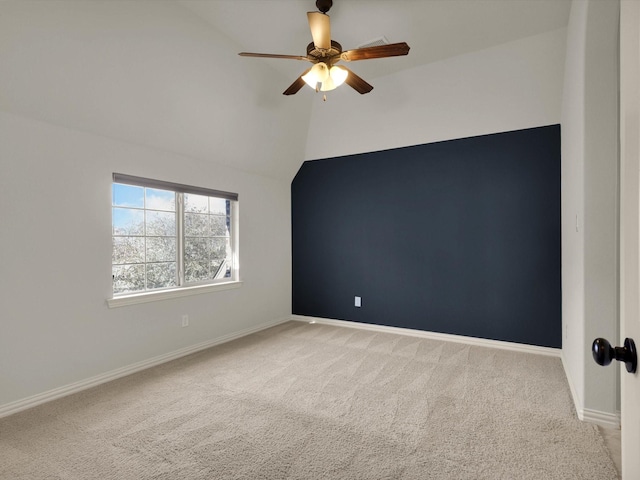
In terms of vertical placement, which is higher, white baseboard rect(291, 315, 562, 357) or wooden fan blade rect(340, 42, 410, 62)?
wooden fan blade rect(340, 42, 410, 62)

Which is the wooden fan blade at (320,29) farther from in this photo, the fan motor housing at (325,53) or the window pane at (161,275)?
the window pane at (161,275)

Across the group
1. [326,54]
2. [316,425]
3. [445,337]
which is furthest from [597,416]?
[326,54]

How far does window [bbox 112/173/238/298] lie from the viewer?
330 centimetres

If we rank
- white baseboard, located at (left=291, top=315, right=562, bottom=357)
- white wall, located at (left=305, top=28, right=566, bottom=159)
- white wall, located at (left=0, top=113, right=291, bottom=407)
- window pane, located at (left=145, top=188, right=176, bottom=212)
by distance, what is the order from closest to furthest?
white wall, located at (left=0, top=113, right=291, bottom=407), white wall, located at (left=305, top=28, right=566, bottom=159), window pane, located at (left=145, top=188, right=176, bottom=212), white baseboard, located at (left=291, top=315, right=562, bottom=357)

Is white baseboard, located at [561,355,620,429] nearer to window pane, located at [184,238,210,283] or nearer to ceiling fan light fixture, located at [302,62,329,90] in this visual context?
ceiling fan light fixture, located at [302,62,329,90]

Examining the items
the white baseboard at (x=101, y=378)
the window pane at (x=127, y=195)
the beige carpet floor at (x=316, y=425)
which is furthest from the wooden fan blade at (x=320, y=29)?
the white baseboard at (x=101, y=378)

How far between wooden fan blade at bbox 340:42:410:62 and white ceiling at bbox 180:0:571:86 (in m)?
0.52

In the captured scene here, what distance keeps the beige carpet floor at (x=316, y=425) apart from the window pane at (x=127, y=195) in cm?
158

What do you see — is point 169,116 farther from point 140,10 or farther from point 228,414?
point 228,414

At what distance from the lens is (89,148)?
2930 millimetres

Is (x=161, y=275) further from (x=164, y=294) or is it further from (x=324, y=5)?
(x=324, y=5)

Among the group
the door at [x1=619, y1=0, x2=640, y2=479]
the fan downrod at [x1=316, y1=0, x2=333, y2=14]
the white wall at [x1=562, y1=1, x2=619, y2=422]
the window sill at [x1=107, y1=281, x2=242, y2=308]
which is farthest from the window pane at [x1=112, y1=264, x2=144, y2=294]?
the white wall at [x1=562, y1=1, x2=619, y2=422]

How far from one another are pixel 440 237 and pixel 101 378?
3743mm

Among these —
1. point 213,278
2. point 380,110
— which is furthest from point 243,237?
point 380,110
